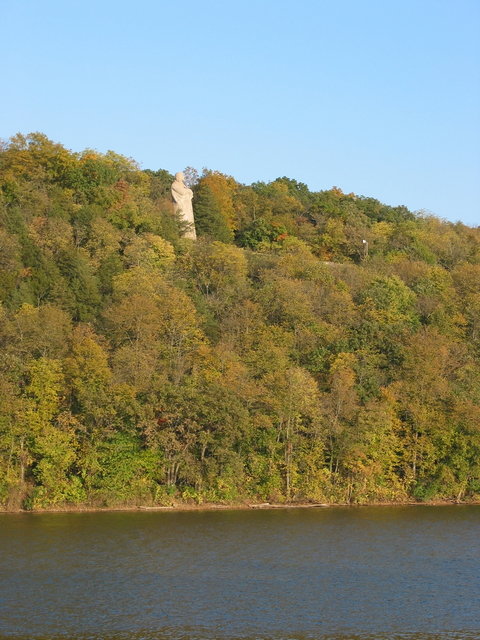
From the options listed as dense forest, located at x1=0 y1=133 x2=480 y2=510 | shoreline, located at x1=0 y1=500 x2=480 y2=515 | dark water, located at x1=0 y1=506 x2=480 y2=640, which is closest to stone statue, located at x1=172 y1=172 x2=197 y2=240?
dense forest, located at x1=0 y1=133 x2=480 y2=510

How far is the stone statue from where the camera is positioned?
73.3 metres

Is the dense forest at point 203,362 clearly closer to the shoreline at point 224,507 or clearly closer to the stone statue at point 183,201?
the shoreline at point 224,507

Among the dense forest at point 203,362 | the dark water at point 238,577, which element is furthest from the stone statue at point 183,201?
the dark water at point 238,577

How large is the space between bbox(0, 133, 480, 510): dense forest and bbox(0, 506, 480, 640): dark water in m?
4.64

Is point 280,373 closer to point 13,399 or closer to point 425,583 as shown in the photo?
point 13,399

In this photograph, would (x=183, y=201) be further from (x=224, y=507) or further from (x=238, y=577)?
(x=238, y=577)

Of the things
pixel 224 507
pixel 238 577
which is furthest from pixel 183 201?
pixel 238 577

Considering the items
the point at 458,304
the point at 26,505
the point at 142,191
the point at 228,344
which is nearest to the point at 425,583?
the point at 26,505

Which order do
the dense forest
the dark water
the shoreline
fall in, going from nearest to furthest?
1. the dark water
2. the shoreline
3. the dense forest

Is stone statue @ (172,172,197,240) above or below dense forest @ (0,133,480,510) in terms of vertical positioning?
above

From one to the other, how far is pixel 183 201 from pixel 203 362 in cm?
2605

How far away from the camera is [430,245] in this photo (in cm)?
8038

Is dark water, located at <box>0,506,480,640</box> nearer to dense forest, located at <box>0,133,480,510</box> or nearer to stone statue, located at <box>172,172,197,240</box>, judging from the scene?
dense forest, located at <box>0,133,480,510</box>

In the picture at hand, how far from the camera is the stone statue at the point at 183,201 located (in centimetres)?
7331
